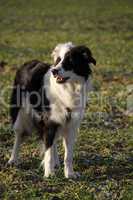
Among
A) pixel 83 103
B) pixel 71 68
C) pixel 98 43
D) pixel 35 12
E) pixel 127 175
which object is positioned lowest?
pixel 127 175

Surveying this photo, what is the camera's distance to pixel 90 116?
11.4 meters

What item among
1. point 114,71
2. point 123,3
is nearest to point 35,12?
point 123,3

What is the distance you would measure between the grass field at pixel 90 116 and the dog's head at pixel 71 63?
1.35m

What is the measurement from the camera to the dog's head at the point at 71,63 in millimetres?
7281

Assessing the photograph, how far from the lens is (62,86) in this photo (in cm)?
747

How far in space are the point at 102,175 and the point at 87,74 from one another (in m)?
1.42

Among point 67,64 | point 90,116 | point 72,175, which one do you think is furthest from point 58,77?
point 90,116

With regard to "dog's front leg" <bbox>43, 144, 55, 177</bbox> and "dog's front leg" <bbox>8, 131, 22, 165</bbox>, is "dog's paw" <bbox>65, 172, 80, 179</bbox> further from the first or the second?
"dog's front leg" <bbox>8, 131, 22, 165</bbox>

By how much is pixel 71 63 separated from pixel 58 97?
51cm

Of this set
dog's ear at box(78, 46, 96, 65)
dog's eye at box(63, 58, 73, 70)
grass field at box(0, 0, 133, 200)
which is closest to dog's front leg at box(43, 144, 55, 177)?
grass field at box(0, 0, 133, 200)

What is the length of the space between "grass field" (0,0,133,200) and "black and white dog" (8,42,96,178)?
409mm

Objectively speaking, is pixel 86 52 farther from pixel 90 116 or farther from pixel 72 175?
pixel 90 116

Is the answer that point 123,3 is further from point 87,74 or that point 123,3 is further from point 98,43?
point 87,74

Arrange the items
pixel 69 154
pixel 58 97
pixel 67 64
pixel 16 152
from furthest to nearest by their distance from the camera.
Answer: pixel 16 152, pixel 69 154, pixel 58 97, pixel 67 64
